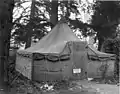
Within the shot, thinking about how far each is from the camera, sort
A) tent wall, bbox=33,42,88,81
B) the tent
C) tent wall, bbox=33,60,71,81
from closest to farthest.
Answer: the tent
tent wall, bbox=33,42,88,81
tent wall, bbox=33,60,71,81

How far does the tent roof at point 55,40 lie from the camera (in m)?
8.71

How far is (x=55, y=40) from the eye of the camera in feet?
29.6

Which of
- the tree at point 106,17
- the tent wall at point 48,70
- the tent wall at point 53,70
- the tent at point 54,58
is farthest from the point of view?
A: the tent wall at point 48,70

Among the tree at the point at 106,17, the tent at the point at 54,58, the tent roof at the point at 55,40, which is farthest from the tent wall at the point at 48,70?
the tree at the point at 106,17

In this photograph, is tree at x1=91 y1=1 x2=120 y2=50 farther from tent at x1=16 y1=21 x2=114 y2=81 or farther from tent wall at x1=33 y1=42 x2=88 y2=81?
tent wall at x1=33 y1=42 x2=88 y2=81

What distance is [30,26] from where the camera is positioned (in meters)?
4.56

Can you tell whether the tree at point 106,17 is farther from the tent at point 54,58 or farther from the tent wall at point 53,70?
the tent wall at point 53,70

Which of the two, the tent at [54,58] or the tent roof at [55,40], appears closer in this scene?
the tent at [54,58]

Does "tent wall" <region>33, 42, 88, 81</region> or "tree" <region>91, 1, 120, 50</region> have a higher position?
"tree" <region>91, 1, 120, 50</region>

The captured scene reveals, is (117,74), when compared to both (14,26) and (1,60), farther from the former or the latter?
(14,26)

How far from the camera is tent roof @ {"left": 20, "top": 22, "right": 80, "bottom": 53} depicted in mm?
8712

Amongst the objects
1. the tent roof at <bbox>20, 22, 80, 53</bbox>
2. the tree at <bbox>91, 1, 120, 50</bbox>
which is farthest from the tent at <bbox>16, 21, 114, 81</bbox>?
the tree at <bbox>91, 1, 120, 50</bbox>

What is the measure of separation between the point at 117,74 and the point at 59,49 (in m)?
5.25

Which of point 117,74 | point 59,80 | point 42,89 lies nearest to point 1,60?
point 42,89
